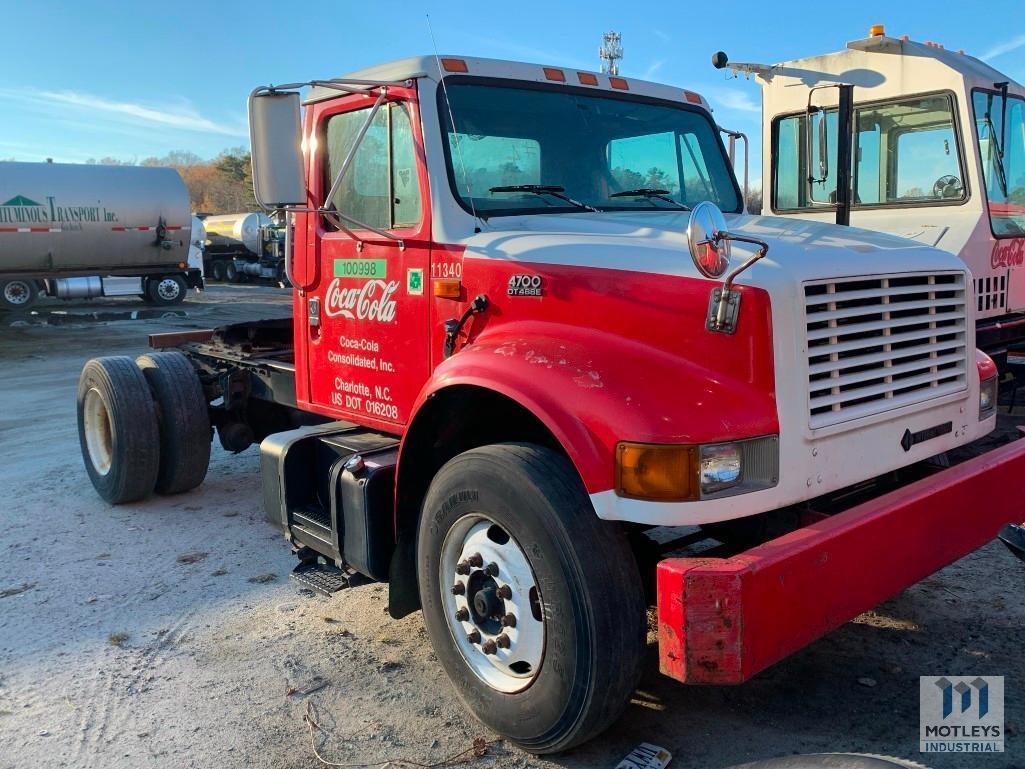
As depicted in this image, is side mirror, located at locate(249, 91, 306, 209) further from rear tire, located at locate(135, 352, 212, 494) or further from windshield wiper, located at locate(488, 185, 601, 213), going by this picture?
rear tire, located at locate(135, 352, 212, 494)

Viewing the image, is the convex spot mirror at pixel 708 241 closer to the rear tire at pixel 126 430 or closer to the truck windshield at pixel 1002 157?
the rear tire at pixel 126 430

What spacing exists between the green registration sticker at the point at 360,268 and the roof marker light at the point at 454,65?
86cm

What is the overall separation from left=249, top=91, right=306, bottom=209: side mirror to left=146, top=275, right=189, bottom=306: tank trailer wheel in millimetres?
21833

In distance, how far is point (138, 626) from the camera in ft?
14.2

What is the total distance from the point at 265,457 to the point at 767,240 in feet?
8.25

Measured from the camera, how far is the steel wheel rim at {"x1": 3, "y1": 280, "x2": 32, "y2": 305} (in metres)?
20.7

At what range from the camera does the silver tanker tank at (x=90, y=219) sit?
20.0 m

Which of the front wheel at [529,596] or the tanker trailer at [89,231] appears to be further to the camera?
the tanker trailer at [89,231]

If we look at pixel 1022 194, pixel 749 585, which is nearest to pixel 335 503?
pixel 749 585

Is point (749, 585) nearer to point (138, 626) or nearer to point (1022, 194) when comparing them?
point (138, 626)

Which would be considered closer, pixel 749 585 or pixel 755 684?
pixel 749 585

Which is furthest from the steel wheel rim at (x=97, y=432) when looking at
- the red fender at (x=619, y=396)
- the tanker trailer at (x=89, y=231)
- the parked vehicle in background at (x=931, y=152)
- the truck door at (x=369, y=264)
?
the tanker trailer at (x=89, y=231)

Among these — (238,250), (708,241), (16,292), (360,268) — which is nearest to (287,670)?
(360,268)

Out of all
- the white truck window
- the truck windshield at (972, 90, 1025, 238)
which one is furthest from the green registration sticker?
the truck windshield at (972, 90, 1025, 238)
